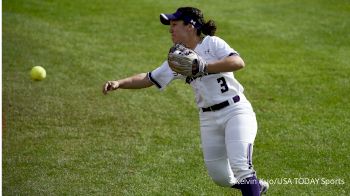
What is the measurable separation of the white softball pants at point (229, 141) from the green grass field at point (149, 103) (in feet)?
3.73

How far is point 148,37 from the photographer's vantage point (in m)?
18.5

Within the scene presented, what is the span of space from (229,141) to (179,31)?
1.32 metres

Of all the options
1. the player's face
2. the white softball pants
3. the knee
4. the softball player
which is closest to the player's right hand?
the softball player

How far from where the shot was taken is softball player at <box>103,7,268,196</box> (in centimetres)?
661

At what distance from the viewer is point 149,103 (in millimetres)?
12523

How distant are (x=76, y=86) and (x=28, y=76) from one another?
1.46m

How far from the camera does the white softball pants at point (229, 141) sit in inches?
259

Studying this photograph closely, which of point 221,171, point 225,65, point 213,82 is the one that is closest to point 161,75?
point 213,82

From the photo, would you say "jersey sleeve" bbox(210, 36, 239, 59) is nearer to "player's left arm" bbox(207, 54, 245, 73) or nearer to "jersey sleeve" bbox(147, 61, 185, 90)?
"player's left arm" bbox(207, 54, 245, 73)

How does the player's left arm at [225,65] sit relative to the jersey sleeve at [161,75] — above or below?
above

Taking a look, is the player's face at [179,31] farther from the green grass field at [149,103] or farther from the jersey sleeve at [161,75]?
the green grass field at [149,103]

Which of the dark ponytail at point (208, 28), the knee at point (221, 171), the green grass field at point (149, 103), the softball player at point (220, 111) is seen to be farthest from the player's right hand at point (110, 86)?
the green grass field at point (149, 103)

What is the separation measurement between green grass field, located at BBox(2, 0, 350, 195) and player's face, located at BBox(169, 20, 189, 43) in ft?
7.37

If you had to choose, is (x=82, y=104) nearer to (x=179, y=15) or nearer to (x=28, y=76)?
(x=28, y=76)
